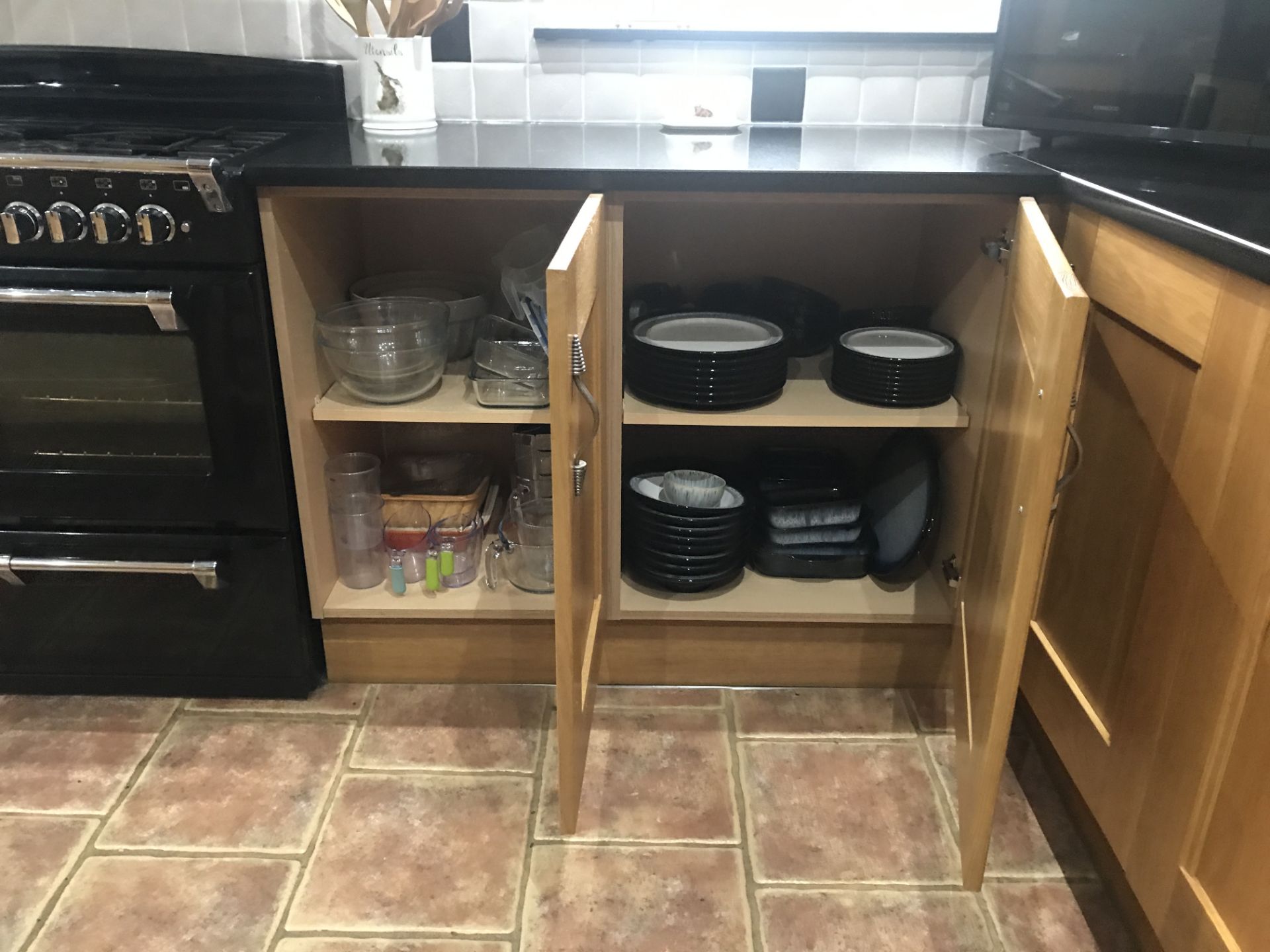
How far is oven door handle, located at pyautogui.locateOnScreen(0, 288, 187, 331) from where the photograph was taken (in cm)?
135

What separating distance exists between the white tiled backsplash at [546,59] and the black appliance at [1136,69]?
195 mm

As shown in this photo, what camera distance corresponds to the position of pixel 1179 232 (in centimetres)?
102

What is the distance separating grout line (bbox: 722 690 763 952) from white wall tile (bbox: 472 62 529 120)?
3.82ft

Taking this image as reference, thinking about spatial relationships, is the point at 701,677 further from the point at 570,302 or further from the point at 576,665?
the point at 570,302

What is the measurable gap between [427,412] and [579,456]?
38 cm

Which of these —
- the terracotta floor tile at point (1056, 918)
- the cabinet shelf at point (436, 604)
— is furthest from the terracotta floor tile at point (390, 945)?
the terracotta floor tile at point (1056, 918)

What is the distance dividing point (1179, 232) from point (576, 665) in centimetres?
86

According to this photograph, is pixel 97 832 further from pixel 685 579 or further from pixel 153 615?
pixel 685 579

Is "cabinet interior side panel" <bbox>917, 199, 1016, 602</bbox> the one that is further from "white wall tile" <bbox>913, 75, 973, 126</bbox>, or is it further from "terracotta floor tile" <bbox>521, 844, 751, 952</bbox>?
"terracotta floor tile" <bbox>521, 844, 751, 952</bbox>

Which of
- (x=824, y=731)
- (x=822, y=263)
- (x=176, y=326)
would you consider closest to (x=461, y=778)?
(x=824, y=731)

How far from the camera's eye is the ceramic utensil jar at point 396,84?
161 centimetres

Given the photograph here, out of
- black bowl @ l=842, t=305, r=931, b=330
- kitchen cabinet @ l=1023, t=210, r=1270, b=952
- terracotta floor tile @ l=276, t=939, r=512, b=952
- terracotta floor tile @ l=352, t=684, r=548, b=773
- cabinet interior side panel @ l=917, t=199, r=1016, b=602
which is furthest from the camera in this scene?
black bowl @ l=842, t=305, r=931, b=330

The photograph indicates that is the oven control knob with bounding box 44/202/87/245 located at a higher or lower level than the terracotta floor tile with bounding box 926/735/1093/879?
higher

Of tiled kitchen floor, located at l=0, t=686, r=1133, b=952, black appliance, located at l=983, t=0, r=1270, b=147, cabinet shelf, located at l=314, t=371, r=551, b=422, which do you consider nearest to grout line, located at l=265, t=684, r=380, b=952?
tiled kitchen floor, located at l=0, t=686, r=1133, b=952
